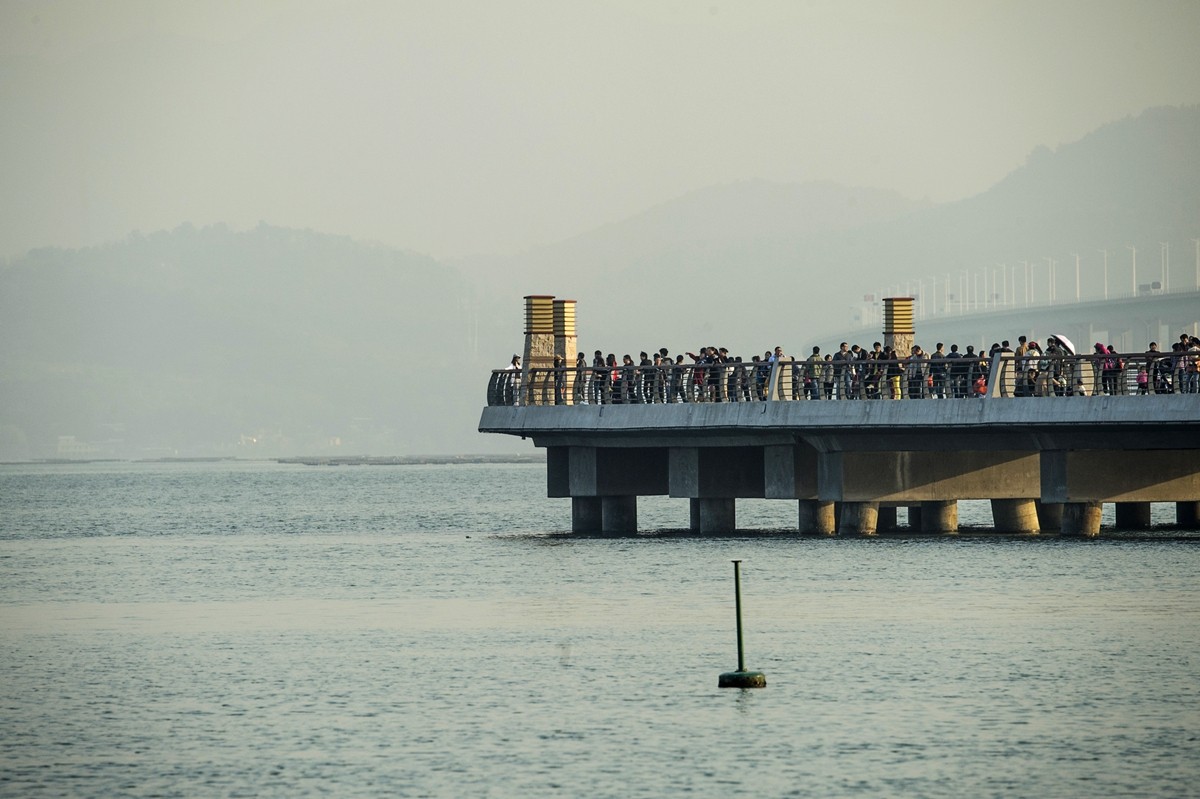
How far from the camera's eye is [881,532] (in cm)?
6241

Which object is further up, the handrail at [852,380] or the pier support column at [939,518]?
the handrail at [852,380]

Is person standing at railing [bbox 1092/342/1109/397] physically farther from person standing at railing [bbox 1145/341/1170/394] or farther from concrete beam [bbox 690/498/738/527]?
concrete beam [bbox 690/498/738/527]

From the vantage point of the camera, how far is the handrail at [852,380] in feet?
166

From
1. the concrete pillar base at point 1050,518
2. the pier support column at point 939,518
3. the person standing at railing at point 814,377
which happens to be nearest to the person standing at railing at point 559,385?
the person standing at railing at point 814,377

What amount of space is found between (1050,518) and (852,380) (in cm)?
904

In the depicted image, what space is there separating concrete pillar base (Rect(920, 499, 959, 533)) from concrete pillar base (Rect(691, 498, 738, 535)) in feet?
16.9

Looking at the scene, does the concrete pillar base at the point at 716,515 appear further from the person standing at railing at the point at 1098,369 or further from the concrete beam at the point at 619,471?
the person standing at railing at the point at 1098,369

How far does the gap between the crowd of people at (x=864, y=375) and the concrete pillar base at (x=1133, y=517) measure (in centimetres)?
452

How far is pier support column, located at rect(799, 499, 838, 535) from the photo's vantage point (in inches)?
2360

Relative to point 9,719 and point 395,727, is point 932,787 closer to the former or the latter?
point 395,727

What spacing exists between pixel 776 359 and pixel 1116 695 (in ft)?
91.5

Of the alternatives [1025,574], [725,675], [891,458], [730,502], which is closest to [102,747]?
[725,675]

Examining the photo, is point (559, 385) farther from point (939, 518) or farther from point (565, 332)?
point (939, 518)

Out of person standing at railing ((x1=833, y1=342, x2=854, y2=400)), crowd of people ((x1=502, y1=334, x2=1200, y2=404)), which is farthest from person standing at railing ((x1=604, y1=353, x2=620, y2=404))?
person standing at railing ((x1=833, y1=342, x2=854, y2=400))
